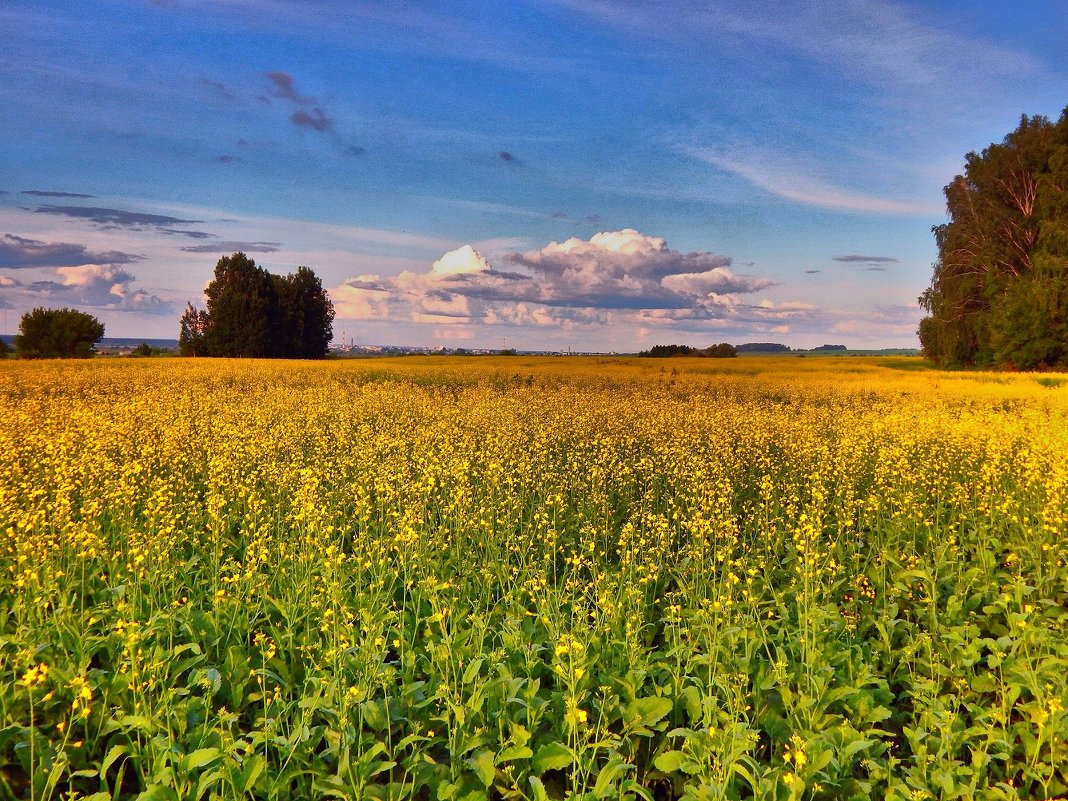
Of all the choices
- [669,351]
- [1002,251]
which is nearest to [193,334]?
[669,351]

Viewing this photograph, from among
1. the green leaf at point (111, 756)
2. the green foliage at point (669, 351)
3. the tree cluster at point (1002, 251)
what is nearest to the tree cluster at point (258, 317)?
the green foliage at point (669, 351)

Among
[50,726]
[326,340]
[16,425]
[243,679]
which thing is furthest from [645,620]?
[326,340]

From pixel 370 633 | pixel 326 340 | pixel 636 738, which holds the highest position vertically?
pixel 326 340

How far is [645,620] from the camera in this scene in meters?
6.14

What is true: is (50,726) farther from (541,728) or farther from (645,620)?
(645,620)

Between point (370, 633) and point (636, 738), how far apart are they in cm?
200

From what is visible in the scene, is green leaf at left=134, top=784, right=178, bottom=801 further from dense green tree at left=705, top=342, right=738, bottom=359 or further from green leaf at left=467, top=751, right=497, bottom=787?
dense green tree at left=705, top=342, right=738, bottom=359

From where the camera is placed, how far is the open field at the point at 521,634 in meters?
3.83

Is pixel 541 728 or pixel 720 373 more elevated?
pixel 720 373

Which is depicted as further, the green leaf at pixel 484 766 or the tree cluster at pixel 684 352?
the tree cluster at pixel 684 352

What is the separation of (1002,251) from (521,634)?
63019mm

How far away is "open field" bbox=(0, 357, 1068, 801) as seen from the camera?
3.83m

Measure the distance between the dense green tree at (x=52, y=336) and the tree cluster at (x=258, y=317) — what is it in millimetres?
13301

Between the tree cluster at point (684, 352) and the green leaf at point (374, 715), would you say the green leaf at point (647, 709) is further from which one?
the tree cluster at point (684, 352)
